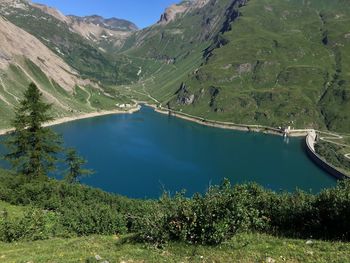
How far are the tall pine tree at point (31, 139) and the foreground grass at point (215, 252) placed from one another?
1568 inches

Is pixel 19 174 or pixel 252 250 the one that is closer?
pixel 252 250

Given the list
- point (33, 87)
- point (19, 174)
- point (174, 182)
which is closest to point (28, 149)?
point (19, 174)

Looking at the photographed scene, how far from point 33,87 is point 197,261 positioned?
52104 mm

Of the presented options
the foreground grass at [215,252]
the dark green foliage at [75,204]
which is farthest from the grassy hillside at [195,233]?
the dark green foliage at [75,204]

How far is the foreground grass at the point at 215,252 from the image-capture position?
22.0m

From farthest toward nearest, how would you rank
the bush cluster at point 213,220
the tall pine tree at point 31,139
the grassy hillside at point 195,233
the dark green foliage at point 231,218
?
the tall pine tree at point 31,139 → the bush cluster at point 213,220 → the dark green foliage at point 231,218 → the grassy hillside at point 195,233

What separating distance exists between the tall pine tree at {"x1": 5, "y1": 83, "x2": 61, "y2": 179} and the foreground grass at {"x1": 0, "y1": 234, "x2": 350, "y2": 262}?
131 ft

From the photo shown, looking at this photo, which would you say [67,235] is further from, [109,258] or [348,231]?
[348,231]

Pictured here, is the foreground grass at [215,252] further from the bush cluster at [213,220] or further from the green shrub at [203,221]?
the bush cluster at [213,220]

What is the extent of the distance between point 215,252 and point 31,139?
49734 millimetres

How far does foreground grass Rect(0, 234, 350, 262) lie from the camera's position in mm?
21984

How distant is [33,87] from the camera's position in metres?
65.8

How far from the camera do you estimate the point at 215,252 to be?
22.8 metres

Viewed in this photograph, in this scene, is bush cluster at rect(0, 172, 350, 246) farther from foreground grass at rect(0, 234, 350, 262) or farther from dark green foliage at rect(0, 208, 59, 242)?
foreground grass at rect(0, 234, 350, 262)
